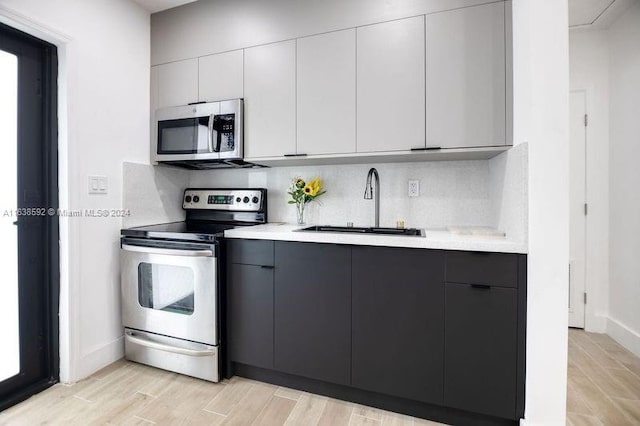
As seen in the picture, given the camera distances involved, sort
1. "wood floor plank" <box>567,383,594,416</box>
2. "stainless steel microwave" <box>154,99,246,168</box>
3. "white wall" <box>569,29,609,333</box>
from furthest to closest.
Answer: "white wall" <box>569,29,609,333</box>, "stainless steel microwave" <box>154,99,246,168</box>, "wood floor plank" <box>567,383,594,416</box>

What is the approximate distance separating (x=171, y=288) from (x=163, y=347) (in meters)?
0.37

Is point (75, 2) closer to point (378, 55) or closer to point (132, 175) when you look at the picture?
point (132, 175)

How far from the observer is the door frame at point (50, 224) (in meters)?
1.91

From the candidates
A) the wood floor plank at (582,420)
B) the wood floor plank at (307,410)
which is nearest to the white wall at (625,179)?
the wood floor plank at (582,420)

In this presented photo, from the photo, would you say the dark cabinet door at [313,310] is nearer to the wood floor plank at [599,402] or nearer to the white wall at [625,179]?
the wood floor plank at [599,402]

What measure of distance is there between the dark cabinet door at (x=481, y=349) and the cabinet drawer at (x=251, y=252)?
0.99 m

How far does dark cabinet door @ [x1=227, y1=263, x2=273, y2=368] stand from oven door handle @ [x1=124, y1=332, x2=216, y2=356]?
155mm

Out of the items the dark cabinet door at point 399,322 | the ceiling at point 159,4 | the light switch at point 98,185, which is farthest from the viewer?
the ceiling at point 159,4

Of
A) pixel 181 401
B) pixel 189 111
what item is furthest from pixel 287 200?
pixel 181 401

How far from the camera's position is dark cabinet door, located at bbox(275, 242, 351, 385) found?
5.65 feet

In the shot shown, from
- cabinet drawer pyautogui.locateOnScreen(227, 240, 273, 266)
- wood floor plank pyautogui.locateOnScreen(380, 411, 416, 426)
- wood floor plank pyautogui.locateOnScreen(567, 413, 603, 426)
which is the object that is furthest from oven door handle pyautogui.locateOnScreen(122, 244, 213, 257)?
wood floor plank pyautogui.locateOnScreen(567, 413, 603, 426)

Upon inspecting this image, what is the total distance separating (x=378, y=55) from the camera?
185 centimetres

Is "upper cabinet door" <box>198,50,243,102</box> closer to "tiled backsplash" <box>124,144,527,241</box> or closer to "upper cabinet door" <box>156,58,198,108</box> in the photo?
"upper cabinet door" <box>156,58,198,108</box>

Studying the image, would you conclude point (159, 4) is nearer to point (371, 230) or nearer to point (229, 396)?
point (371, 230)
